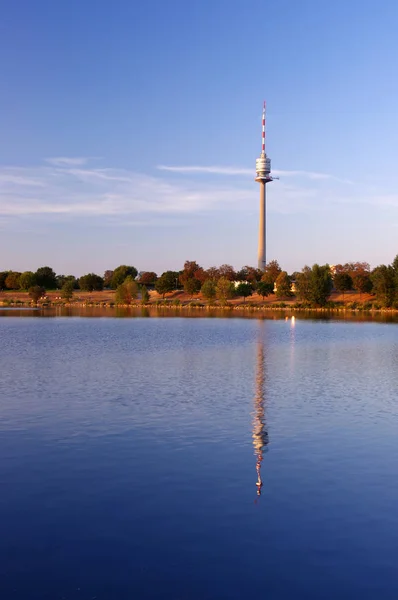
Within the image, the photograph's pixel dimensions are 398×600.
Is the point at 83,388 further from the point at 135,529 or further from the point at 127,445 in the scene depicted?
the point at 135,529

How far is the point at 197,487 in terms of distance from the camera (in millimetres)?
18906

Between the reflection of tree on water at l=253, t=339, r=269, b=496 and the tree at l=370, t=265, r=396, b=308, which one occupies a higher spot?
the tree at l=370, t=265, r=396, b=308

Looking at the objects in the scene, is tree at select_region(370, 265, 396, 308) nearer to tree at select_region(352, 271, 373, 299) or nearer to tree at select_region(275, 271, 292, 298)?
tree at select_region(352, 271, 373, 299)

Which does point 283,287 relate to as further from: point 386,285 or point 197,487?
point 197,487

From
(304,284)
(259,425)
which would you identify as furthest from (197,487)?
(304,284)

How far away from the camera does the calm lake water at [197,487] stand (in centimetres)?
1330

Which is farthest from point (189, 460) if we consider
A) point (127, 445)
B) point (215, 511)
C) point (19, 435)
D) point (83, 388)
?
point (83, 388)

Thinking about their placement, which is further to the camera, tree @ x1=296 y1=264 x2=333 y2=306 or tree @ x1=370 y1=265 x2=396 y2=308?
tree @ x1=296 y1=264 x2=333 y2=306

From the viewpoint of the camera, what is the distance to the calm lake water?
43.6ft

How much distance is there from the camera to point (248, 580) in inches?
516

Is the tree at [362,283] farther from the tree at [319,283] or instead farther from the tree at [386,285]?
the tree at [386,285]

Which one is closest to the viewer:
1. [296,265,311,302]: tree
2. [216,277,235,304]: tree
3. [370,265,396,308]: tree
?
[370,265,396,308]: tree

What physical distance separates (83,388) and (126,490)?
61.3 ft

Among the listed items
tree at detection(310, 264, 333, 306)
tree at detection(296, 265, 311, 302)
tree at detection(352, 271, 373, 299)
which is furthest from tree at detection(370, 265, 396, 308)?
tree at detection(352, 271, 373, 299)
